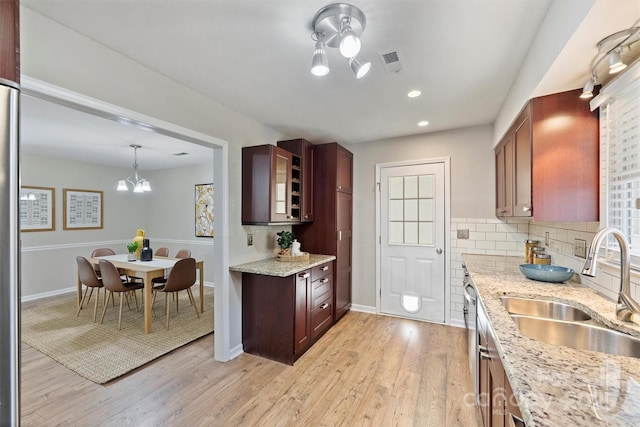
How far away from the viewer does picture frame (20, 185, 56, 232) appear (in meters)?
4.53

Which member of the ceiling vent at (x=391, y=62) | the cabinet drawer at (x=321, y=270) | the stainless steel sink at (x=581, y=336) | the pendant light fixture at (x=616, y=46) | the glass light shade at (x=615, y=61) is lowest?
the cabinet drawer at (x=321, y=270)

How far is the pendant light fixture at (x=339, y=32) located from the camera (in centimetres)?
133

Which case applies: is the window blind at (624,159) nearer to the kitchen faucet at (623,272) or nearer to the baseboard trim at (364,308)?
the kitchen faucet at (623,272)

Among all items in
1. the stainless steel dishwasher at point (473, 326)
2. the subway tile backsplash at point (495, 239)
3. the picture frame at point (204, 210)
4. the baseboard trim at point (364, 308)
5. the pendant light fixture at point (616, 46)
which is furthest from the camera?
the picture frame at point (204, 210)

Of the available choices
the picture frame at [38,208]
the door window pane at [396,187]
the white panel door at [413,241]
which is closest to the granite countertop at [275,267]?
the white panel door at [413,241]

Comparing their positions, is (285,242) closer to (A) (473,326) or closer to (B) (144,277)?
(B) (144,277)

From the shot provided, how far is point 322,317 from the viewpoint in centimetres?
310

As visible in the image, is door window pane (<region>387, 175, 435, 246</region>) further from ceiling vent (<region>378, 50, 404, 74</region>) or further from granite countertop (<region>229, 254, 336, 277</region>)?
ceiling vent (<region>378, 50, 404, 74</region>)

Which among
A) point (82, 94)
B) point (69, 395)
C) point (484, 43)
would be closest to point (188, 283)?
point (69, 395)

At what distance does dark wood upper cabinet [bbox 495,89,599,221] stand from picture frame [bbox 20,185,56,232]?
6.73 m

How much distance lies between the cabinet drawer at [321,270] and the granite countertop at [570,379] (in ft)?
5.90

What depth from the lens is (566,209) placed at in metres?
1.67

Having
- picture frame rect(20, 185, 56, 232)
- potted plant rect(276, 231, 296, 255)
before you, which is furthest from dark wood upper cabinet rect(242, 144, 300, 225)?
picture frame rect(20, 185, 56, 232)

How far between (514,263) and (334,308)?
200 centimetres
